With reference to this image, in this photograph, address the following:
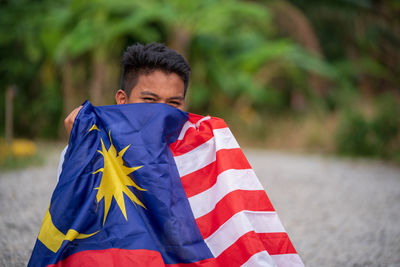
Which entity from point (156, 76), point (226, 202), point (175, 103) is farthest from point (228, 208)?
point (156, 76)

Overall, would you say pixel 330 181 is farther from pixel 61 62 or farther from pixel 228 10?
pixel 61 62

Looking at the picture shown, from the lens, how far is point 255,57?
11625 mm

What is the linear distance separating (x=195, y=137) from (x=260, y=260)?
1.99 feet

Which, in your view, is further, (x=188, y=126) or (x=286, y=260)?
(x=188, y=126)

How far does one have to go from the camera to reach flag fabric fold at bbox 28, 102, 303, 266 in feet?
4.79

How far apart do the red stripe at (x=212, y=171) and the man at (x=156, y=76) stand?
0.35m

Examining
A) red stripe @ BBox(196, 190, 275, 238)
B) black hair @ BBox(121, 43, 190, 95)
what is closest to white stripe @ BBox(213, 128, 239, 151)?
red stripe @ BBox(196, 190, 275, 238)

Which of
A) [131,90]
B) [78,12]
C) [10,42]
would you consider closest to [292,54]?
[78,12]

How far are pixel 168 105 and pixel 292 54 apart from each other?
35.8ft

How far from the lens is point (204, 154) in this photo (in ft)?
5.59

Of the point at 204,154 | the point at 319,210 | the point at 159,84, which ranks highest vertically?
the point at 159,84

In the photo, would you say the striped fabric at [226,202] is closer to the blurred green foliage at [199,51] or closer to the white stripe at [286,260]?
the white stripe at [286,260]

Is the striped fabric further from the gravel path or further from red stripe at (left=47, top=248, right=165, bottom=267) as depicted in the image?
the gravel path

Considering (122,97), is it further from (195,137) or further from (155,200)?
(155,200)
